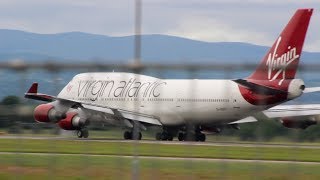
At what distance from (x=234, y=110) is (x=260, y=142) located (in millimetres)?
453

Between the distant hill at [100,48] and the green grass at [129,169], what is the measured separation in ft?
3.50

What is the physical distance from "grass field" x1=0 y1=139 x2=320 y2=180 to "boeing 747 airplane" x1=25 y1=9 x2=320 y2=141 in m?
0.18

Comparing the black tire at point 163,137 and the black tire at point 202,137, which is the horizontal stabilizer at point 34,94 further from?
the black tire at point 202,137

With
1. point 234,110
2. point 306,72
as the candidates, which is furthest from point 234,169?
point 306,72

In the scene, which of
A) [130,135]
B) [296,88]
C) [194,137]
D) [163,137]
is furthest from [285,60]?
[130,135]

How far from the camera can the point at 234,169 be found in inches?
420

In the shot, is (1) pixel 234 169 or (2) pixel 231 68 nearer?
(2) pixel 231 68

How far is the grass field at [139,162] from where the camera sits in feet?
30.5

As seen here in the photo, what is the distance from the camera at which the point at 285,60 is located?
959 centimetres

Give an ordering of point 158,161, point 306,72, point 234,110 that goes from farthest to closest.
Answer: point 158,161 < point 234,110 < point 306,72

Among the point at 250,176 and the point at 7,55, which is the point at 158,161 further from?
the point at 7,55

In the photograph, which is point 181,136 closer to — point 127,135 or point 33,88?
point 127,135

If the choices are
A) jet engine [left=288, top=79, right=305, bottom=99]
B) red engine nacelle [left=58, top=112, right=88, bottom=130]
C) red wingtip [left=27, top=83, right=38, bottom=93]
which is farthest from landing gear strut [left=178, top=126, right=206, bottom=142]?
red wingtip [left=27, top=83, right=38, bottom=93]

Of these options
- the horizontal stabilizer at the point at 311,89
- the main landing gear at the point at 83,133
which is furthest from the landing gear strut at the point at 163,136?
the horizontal stabilizer at the point at 311,89
